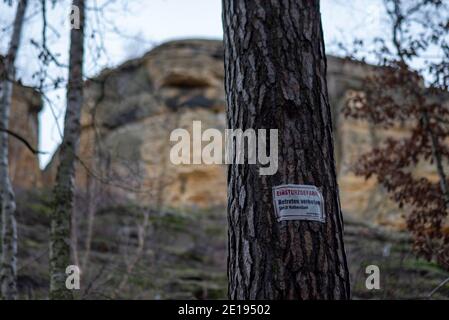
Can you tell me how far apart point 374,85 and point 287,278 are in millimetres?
6592

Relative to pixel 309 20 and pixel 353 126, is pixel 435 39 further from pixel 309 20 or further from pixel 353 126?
pixel 353 126

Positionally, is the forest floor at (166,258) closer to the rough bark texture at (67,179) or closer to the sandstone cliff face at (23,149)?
the rough bark texture at (67,179)

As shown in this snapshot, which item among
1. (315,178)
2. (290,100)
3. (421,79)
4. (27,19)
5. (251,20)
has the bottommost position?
(315,178)

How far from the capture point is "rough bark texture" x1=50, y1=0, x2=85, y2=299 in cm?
656

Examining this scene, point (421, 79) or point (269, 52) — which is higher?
point (421, 79)

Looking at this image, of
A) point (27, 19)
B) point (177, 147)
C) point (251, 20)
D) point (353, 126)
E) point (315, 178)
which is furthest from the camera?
point (353, 126)

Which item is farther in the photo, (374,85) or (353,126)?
(353,126)

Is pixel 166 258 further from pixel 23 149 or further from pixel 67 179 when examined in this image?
pixel 23 149

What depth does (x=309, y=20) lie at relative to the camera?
3.43 metres

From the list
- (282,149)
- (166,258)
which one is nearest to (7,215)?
(282,149)

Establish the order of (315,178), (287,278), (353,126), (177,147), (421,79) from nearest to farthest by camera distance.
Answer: (287,278) < (315,178) < (421,79) < (177,147) < (353,126)

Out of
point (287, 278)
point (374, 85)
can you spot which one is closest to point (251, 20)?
point (287, 278)

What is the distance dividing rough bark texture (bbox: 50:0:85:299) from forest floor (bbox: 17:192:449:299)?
53cm

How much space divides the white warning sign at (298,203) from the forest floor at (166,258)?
4281 millimetres
